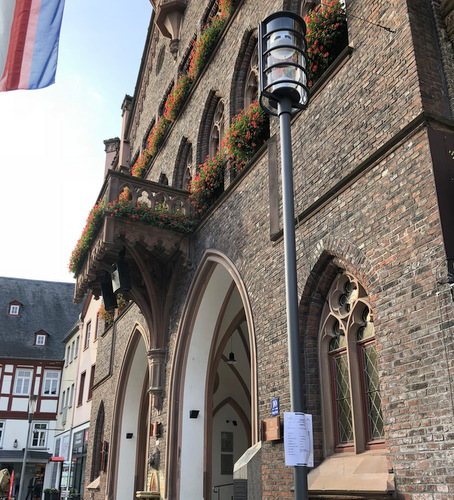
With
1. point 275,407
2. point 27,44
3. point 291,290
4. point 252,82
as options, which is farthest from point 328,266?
point 27,44

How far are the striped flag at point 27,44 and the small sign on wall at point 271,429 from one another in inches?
282

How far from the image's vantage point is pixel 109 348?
19.6 meters

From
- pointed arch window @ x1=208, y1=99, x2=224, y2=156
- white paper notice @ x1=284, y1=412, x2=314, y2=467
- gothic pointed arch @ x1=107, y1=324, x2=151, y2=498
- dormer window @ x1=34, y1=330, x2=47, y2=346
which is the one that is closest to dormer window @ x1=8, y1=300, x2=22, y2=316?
dormer window @ x1=34, y1=330, x2=47, y2=346

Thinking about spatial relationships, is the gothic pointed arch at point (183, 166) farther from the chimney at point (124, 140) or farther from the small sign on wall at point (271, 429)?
the small sign on wall at point (271, 429)

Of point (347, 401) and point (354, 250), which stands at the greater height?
point (354, 250)

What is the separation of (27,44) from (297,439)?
9.09 meters

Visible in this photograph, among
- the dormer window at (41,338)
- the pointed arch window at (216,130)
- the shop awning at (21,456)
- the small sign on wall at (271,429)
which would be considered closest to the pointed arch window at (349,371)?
the small sign on wall at (271,429)

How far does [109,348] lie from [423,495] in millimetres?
15579

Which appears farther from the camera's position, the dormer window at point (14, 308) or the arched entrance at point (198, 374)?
the dormer window at point (14, 308)

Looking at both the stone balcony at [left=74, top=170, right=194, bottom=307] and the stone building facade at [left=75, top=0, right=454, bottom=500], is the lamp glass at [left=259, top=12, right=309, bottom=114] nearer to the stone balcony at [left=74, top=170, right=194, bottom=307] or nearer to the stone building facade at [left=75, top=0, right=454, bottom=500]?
the stone building facade at [left=75, top=0, right=454, bottom=500]

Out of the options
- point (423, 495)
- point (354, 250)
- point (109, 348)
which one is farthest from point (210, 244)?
point (109, 348)

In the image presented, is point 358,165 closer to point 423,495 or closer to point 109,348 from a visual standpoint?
point 423,495

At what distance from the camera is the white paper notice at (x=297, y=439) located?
14.7 ft

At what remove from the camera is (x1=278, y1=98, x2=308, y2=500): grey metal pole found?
14.6 ft
